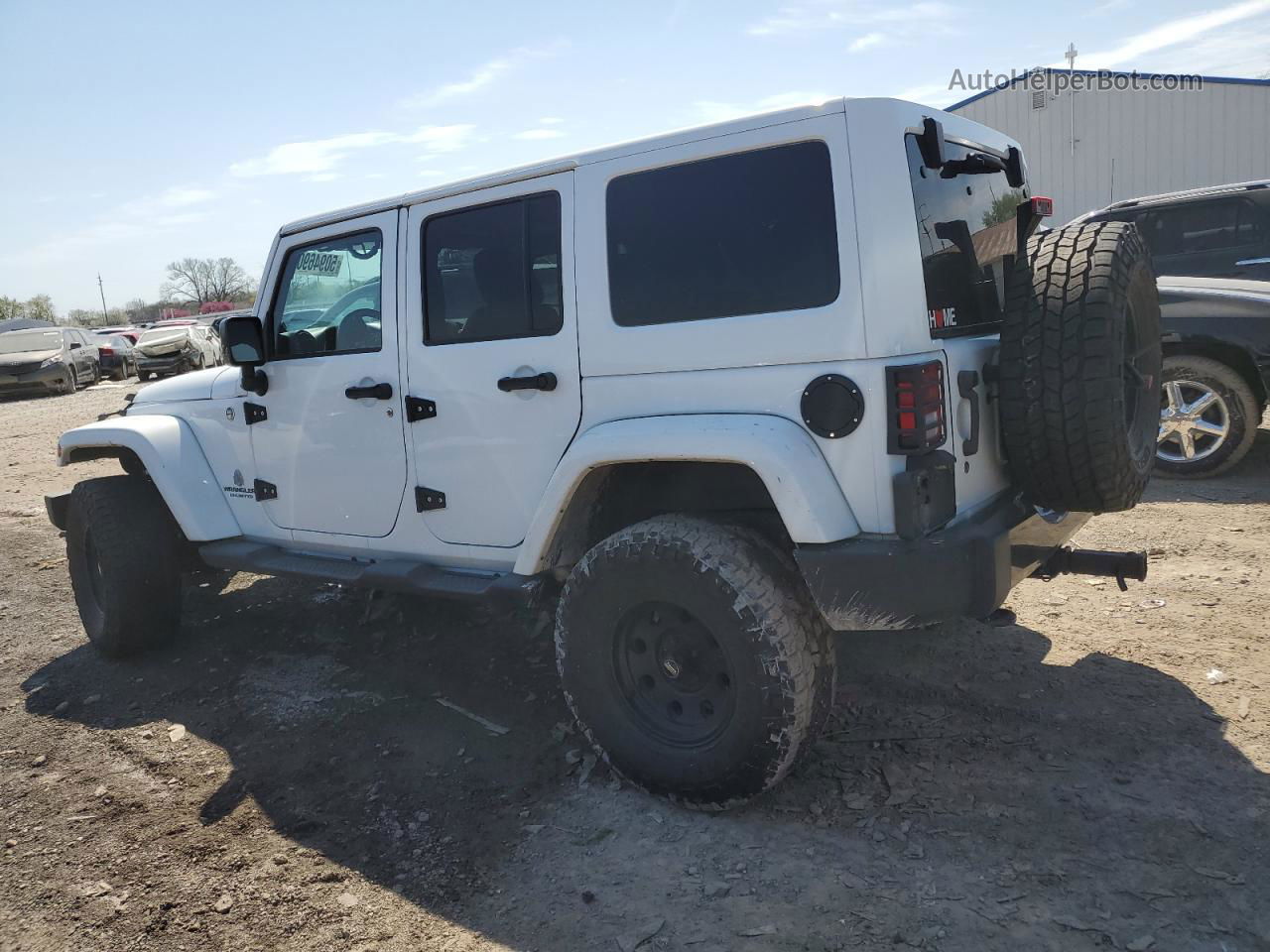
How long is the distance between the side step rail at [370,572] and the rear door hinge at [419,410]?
0.60m

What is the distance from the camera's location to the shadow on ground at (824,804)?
243 centimetres

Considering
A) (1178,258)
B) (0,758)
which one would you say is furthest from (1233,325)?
(0,758)

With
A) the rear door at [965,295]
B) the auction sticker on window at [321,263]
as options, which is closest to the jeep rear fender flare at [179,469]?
the auction sticker on window at [321,263]

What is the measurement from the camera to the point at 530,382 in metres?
3.18

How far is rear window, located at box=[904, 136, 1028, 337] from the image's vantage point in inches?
107

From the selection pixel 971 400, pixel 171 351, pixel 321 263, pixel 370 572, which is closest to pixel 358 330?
pixel 321 263

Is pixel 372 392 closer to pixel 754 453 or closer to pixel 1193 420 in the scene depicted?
pixel 754 453

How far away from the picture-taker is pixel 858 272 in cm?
256

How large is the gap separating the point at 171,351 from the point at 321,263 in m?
19.2

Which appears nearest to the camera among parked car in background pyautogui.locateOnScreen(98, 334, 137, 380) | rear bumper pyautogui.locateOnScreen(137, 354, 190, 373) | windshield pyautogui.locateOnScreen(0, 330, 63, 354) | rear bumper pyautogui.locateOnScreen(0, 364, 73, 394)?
rear bumper pyautogui.locateOnScreen(0, 364, 73, 394)

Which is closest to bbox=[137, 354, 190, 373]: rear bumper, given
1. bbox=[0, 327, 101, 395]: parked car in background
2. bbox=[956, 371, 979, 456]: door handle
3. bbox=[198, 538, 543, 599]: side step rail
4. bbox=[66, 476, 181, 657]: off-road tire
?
bbox=[0, 327, 101, 395]: parked car in background

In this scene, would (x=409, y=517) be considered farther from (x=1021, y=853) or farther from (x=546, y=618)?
(x=1021, y=853)

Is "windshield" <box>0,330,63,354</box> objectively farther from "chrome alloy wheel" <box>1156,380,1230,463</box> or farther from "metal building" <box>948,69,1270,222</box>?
"chrome alloy wheel" <box>1156,380,1230,463</box>

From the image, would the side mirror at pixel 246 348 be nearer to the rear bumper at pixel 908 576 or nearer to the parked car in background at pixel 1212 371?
the rear bumper at pixel 908 576
